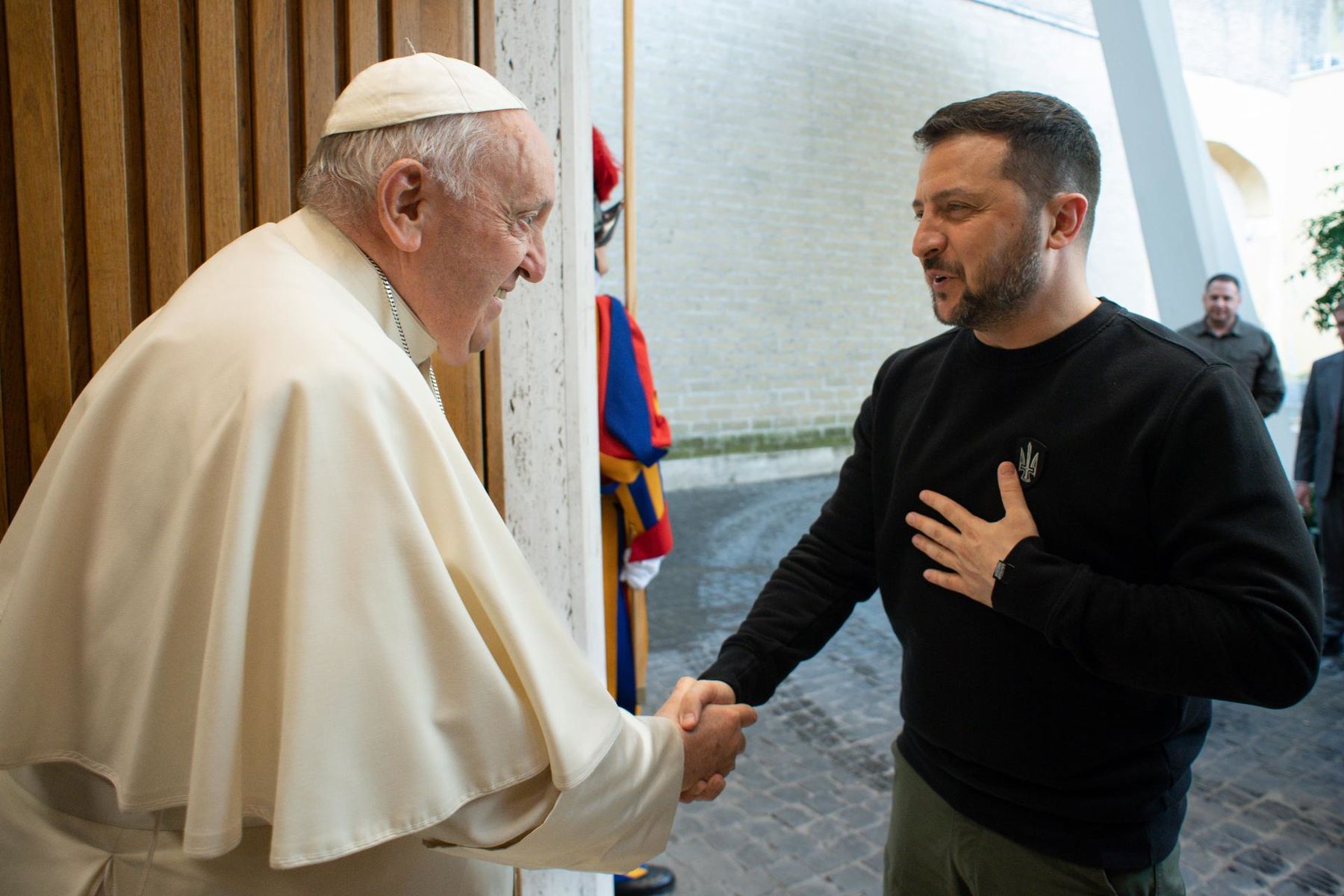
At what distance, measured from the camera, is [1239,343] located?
21.1 feet

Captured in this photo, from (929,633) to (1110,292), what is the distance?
46.9 feet

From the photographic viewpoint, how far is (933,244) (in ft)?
5.39

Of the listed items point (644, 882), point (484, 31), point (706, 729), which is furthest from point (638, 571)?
point (484, 31)

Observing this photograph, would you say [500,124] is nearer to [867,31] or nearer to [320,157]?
[320,157]

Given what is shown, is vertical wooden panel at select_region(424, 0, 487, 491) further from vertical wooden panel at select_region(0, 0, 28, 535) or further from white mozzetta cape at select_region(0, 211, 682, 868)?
white mozzetta cape at select_region(0, 211, 682, 868)

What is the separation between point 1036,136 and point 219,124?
1.59 meters

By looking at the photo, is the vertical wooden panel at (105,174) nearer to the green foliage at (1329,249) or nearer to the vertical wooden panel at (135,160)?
the vertical wooden panel at (135,160)

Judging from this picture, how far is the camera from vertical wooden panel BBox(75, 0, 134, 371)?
1.88 m

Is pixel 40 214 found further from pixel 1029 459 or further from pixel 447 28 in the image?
pixel 1029 459

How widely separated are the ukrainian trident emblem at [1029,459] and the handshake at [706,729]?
0.63 metres

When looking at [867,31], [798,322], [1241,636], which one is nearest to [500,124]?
[1241,636]

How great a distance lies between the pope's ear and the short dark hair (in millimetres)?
824

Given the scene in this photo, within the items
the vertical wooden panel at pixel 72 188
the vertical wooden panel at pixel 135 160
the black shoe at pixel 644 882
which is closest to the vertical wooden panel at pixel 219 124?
the vertical wooden panel at pixel 135 160

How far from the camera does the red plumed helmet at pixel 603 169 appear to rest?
3338 mm
